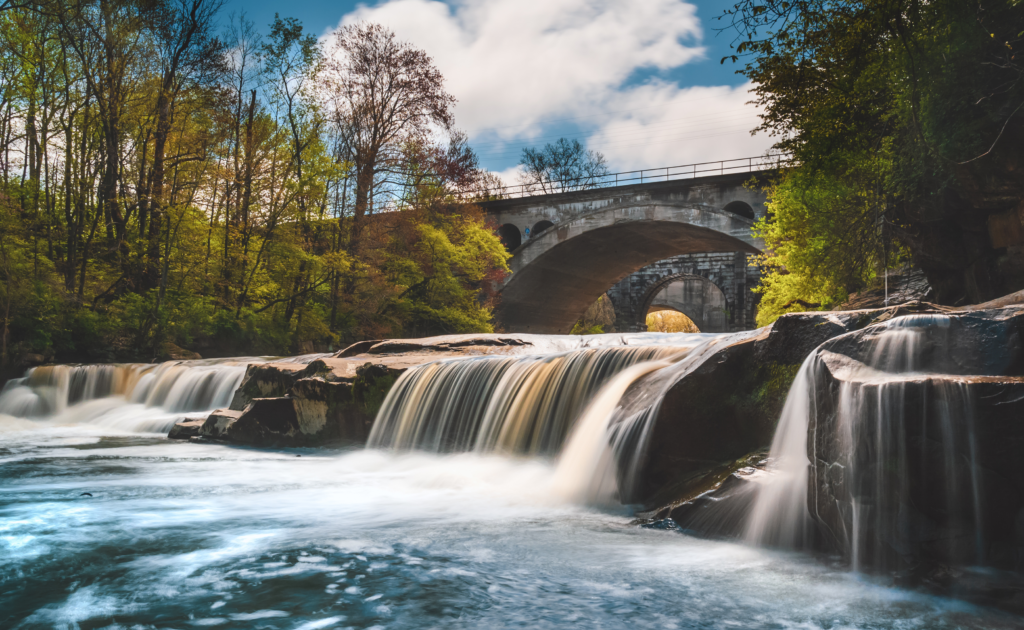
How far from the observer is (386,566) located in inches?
159

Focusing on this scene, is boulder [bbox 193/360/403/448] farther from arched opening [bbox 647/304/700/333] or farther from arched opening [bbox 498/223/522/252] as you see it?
arched opening [bbox 647/304/700/333]

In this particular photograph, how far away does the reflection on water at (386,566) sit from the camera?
3195 millimetres

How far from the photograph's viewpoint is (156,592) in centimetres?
353

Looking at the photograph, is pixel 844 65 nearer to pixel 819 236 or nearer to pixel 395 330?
pixel 819 236

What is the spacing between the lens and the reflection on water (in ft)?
10.5

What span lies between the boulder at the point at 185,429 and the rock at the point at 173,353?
8587 mm

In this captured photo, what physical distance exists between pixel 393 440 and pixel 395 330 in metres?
15.3

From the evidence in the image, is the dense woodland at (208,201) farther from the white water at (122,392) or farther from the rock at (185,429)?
the rock at (185,429)

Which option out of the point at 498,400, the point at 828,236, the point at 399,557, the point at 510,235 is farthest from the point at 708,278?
the point at 399,557

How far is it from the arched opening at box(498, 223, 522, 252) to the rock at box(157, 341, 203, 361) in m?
17.9

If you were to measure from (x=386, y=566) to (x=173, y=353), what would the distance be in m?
17.0

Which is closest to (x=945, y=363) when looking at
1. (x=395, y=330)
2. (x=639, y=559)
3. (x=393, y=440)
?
(x=639, y=559)

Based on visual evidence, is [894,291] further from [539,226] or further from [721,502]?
[539,226]

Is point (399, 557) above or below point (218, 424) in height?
below
